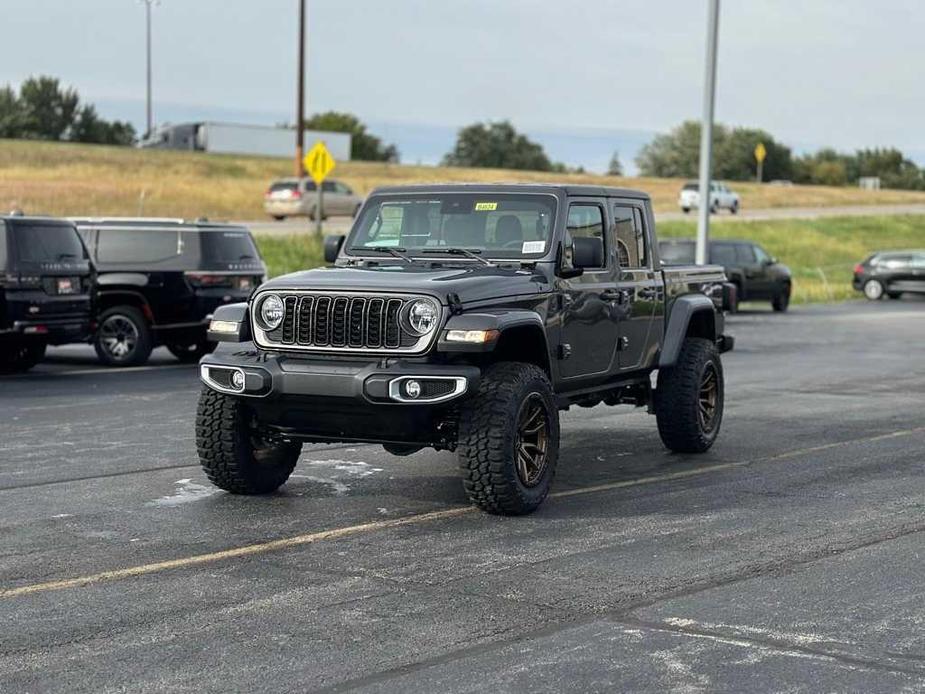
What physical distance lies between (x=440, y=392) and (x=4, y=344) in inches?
421

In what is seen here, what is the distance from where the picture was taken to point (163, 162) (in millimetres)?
75750

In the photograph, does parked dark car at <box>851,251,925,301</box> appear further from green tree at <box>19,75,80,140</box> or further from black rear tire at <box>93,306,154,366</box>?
green tree at <box>19,75,80,140</box>

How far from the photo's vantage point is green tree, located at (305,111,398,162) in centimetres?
13400

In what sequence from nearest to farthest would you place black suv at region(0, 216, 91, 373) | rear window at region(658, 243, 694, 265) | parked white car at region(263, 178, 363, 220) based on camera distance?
black suv at region(0, 216, 91, 373), rear window at region(658, 243, 694, 265), parked white car at region(263, 178, 363, 220)

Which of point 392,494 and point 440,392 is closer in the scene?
point 440,392

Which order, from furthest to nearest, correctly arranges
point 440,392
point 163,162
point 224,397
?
point 163,162 → point 224,397 → point 440,392

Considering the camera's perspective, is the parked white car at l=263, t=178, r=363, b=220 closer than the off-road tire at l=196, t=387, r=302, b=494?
No

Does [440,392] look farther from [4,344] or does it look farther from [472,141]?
[472,141]

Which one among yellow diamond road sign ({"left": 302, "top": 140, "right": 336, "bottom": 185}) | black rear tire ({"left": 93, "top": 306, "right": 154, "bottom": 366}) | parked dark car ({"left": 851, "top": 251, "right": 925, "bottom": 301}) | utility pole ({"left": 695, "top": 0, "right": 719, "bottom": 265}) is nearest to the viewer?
black rear tire ({"left": 93, "top": 306, "right": 154, "bottom": 366})

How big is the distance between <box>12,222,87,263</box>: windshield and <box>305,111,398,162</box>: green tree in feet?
378

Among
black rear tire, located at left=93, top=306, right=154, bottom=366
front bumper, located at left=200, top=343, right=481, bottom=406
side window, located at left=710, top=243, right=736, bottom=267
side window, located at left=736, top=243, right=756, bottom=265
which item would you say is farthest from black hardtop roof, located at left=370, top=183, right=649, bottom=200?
side window, located at left=736, top=243, right=756, bottom=265

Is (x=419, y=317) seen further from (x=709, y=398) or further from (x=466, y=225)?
(x=709, y=398)

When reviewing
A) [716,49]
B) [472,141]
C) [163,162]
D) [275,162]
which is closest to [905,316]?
[716,49]

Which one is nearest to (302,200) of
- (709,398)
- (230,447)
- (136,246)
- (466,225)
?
(136,246)
